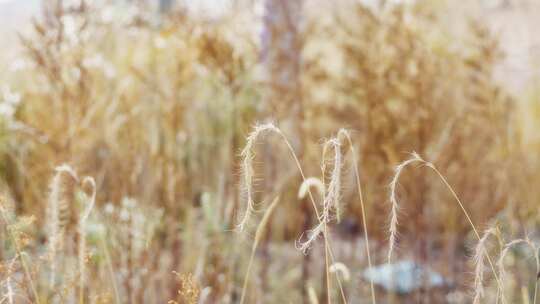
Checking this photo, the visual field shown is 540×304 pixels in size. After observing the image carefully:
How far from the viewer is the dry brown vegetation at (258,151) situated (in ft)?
7.74

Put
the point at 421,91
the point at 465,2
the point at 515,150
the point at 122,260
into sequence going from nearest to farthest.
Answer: the point at 122,260 → the point at 421,91 → the point at 515,150 → the point at 465,2

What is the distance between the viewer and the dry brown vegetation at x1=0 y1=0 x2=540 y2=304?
7.74 feet

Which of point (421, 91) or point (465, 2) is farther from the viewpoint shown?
point (465, 2)

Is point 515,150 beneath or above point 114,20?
beneath

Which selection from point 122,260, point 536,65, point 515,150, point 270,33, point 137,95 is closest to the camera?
point 122,260

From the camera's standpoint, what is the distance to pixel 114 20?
4.04m

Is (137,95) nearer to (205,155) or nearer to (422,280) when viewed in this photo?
(205,155)

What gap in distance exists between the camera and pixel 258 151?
334 cm

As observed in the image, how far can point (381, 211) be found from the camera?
11.4ft

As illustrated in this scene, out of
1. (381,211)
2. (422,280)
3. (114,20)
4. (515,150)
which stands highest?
(114,20)

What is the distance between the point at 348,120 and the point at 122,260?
1.77 meters

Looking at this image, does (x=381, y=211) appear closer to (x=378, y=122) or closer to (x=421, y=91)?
(x=378, y=122)

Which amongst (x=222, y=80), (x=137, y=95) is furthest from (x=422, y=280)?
(x=137, y=95)

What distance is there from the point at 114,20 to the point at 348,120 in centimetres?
126
